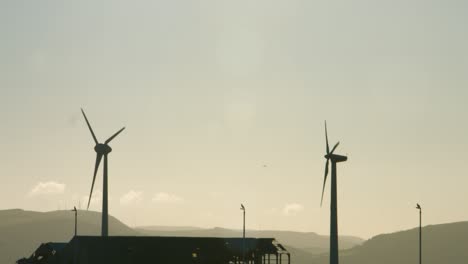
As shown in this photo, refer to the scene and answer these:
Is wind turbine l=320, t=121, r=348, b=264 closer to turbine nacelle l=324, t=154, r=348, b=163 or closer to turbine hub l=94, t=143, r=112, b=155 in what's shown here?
turbine nacelle l=324, t=154, r=348, b=163

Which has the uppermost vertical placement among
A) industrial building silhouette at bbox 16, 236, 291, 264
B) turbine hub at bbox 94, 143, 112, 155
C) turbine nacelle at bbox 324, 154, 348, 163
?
turbine hub at bbox 94, 143, 112, 155

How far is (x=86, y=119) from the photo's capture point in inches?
4151

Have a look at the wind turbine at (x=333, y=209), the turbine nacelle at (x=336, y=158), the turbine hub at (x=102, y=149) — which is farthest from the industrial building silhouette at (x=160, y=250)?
the turbine hub at (x=102, y=149)

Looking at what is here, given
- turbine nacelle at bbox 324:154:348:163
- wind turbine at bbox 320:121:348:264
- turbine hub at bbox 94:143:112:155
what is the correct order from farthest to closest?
turbine hub at bbox 94:143:112:155 → turbine nacelle at bbox 324:154:348:163 → wind turbine at bbox 320:121:348:264

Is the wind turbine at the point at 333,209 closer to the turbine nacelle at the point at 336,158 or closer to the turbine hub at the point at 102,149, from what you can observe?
the turbine nacelle at the point at 336,158

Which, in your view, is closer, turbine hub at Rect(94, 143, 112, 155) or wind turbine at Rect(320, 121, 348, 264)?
wind turbine at Rect(320, 121, 348, 264)

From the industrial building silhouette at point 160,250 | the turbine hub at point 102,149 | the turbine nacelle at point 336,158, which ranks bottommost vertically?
the industrial building silhouette at point 160,250

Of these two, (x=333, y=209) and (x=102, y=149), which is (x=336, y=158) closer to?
(x=333, y=209)

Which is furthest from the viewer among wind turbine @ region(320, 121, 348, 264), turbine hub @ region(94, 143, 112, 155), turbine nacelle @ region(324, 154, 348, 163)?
turbine hub @ region(94, 143, 112, 155)

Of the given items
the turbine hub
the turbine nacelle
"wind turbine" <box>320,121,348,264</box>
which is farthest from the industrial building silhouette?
the turbine hub

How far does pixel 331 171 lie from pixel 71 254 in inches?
1376

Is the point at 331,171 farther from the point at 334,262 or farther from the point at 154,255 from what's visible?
the point at 154,255

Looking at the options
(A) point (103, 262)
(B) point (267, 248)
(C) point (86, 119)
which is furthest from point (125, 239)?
(C) point (86, 119)

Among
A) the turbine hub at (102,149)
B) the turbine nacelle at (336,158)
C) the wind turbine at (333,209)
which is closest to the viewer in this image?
the wind turbine at (333,209)
